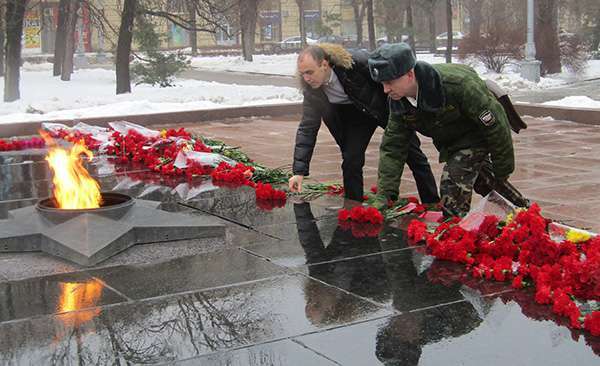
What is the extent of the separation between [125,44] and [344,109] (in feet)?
57.0

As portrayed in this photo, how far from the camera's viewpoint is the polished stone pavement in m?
3.81

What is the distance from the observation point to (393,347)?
3.85 meters

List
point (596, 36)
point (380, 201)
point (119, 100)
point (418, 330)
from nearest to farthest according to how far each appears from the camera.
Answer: point (418, 330) → point (380, 201) → point (119, 100) → point (596, 36)

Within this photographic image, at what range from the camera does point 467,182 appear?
5773 mm

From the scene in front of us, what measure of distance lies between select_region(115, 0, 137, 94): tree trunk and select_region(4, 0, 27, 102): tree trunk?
7.71 feet

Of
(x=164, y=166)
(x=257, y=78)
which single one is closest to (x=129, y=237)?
(x=164, y=166)

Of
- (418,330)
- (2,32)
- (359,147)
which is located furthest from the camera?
(2,32)

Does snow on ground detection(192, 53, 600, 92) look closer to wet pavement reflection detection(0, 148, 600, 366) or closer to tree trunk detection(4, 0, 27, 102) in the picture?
wet pavement reflection detection(0, 148, 600, 366)

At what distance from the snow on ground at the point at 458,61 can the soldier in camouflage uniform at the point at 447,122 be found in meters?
5.94

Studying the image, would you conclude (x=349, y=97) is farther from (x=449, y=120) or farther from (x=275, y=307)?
(x=275, y=307)

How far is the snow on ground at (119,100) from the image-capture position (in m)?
15.9

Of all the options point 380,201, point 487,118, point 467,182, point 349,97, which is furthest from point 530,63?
point 487,118

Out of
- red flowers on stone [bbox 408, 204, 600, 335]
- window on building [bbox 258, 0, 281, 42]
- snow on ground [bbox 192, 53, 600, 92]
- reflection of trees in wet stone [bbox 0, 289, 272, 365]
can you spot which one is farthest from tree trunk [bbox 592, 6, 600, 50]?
reflection of trees in wet stone [bbox 0, 289, 272, 365]

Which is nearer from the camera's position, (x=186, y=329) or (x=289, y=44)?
(x=186, y=329)
